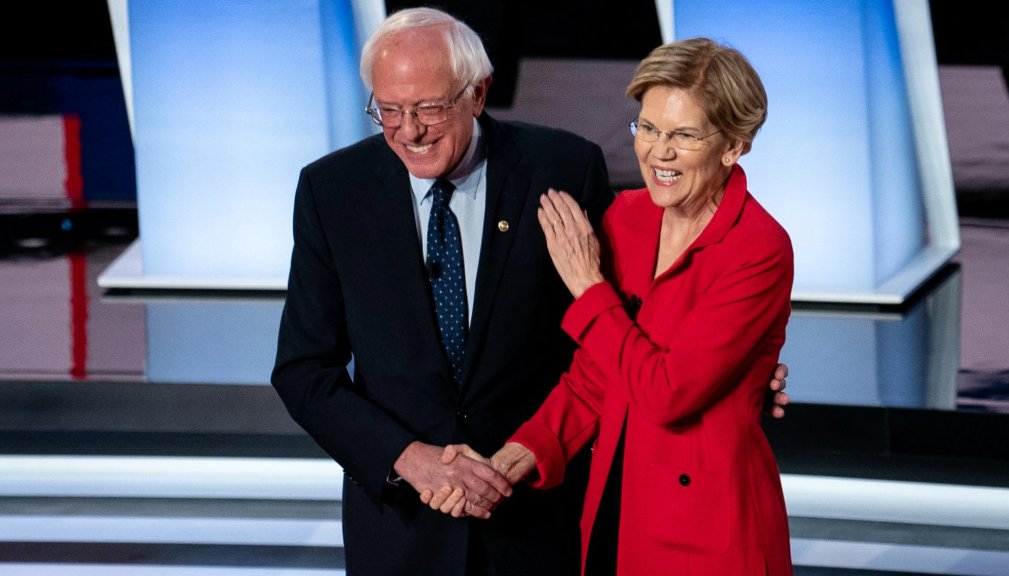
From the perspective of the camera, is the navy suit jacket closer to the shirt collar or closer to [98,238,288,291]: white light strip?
the shirt collar

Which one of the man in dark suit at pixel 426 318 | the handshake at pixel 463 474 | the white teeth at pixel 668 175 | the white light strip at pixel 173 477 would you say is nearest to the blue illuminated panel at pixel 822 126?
the white light strip at pixel 173 477

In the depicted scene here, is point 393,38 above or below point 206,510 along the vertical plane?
above

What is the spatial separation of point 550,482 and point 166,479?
75.8 inches

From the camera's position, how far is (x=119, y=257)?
5523mm

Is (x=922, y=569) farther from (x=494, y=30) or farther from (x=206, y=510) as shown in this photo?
(x=494, y=30)

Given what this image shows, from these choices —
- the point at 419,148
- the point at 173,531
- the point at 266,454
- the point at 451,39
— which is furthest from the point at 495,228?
the point at 266,454

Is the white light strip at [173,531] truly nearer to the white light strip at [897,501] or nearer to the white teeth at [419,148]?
the white light strip at [897,501]

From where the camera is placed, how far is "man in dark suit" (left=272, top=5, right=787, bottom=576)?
5.05ft

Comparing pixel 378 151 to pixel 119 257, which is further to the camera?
pixel 119 257

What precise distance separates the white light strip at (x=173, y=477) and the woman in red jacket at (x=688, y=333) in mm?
1685

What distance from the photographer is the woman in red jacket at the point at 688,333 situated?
1.35 m

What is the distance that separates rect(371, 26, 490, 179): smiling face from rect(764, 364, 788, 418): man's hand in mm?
619

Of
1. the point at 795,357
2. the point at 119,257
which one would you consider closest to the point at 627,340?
the point at 795,357

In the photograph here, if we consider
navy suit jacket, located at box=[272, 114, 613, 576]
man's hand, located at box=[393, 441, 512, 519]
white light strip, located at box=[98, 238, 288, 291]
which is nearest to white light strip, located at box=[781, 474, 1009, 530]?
navy suit jacket, located at box=[272, 114, 613, 576]
